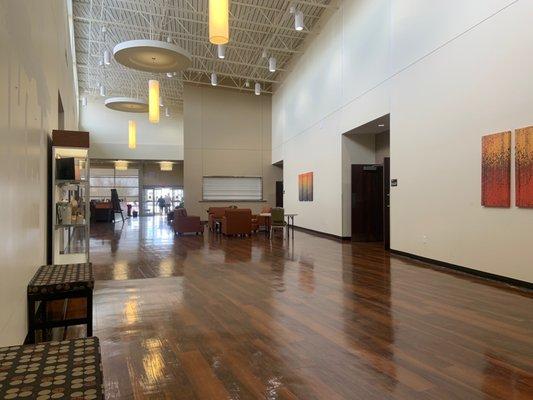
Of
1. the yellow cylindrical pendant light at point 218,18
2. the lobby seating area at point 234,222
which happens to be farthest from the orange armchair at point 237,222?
the yellow cylindrical pendant light at point 218,18

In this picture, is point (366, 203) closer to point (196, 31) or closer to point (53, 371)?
point (196, 31)

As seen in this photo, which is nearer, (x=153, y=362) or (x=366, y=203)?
(x=153, y=362)

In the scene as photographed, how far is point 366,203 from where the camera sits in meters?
10.3

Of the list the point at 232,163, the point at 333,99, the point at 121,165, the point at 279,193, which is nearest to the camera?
the point at 333,99

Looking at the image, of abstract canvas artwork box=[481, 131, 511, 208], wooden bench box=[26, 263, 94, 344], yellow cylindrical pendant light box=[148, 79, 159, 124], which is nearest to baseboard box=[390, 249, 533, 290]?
abstract canvas artwork box=[481, 131, 511, 208]

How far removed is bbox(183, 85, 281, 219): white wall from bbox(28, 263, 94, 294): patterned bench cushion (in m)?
14.5

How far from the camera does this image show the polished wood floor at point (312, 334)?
93.0 inches

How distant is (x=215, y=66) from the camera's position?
52.4 ft

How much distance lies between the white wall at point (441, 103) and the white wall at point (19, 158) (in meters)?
5.27

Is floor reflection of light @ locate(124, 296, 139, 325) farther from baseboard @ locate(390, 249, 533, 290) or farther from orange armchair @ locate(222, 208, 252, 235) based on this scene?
orange armchair @ locate(222, 208, 252, 235)

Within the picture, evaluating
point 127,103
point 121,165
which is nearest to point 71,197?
point 127,103

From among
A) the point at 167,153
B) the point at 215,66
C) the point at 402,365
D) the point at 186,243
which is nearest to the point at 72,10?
the point at 215,66

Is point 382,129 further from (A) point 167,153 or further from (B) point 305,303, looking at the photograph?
(A) point 167,153

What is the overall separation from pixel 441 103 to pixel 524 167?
2.02m
